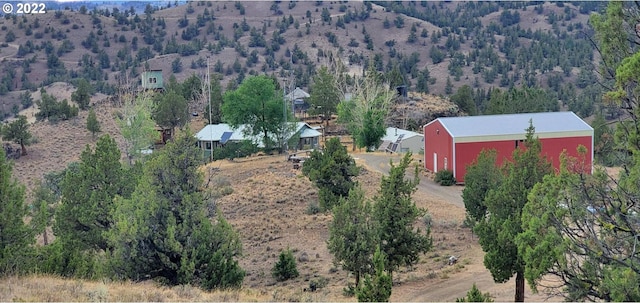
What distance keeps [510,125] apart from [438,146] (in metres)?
3.88

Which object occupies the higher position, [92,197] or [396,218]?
[92,197]

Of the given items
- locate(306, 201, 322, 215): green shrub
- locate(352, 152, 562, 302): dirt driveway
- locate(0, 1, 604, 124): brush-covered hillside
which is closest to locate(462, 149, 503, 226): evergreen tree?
locate(352, 152, 562, 302): dirt driveway

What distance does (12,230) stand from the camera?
1802 cm

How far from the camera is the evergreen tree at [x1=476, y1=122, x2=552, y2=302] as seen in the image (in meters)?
18.3

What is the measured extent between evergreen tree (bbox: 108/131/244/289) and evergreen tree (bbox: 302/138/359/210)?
9.53 m

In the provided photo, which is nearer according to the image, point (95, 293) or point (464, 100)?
point (95, 293)

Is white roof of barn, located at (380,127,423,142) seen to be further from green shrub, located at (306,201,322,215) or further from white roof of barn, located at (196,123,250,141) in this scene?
green shrub, located at (306,201,322,215)

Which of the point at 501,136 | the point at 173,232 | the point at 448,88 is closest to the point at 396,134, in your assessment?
the point at 501,136

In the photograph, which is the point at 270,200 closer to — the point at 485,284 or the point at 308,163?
the point at 308,163

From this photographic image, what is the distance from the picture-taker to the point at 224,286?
1830 cm

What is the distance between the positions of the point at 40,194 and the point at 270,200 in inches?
394

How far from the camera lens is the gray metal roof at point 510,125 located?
3878cm

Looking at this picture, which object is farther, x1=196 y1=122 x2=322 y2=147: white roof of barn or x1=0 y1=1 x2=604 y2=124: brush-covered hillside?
x1=0 y1=1 x2=604 y2=124: brush-covered hillside

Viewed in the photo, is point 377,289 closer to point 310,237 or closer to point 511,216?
point 511,216
